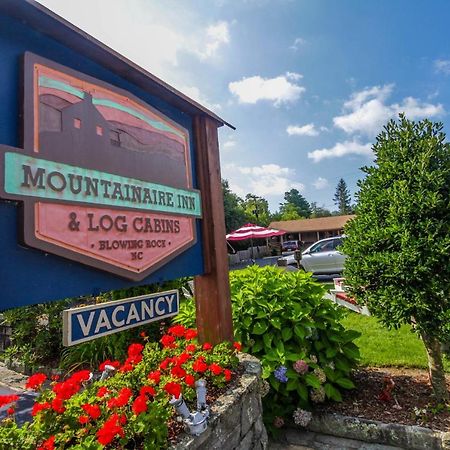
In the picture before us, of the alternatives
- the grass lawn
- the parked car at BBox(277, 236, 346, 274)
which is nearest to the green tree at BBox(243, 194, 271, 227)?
the parked car at BBox(277, 236, 346, 274)

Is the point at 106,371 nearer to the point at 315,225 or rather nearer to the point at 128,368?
the point at 128,368

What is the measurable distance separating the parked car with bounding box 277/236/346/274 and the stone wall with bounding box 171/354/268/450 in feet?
32.5

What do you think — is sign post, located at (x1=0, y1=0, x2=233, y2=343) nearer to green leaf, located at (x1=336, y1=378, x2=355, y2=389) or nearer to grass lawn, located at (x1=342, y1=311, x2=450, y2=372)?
green leaf, located at (x1=336, y1=378, x2=355, y2=389)

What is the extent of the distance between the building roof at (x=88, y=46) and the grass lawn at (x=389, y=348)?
3529 mm

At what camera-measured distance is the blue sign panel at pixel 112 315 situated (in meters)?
1.80

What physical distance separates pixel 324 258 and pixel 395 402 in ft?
30.6

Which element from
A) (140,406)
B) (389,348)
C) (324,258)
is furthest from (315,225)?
(140,406)

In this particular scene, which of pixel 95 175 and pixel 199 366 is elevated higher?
pixel 95 175

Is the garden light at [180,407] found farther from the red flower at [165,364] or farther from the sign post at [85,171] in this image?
the sign post at [85,171]

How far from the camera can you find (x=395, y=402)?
128 inches

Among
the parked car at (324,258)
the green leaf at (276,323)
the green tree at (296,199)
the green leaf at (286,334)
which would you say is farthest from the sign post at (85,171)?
the green tree at (296,199)

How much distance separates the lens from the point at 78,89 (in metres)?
1.97

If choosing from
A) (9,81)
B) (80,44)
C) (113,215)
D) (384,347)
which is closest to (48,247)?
(113,215)

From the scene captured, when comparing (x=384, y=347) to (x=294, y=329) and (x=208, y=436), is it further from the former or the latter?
(x=208, y=436)
